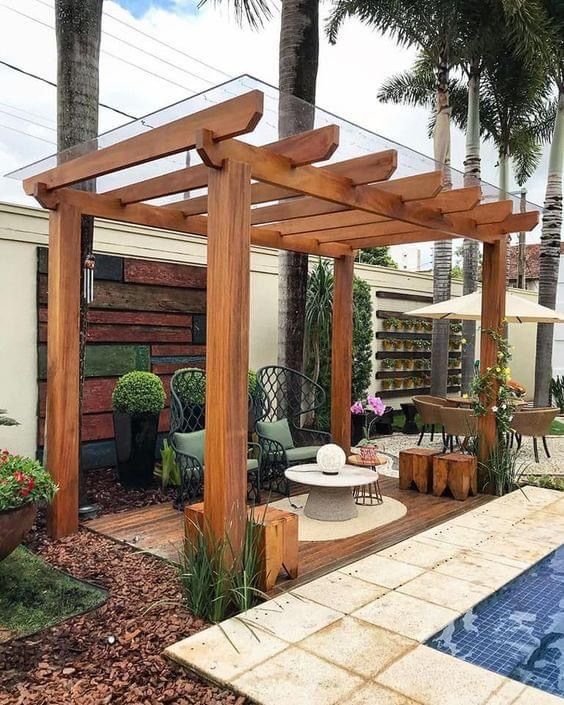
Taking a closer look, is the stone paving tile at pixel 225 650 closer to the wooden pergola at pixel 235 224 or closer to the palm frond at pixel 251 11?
the wooden pergola at pixel 235 224

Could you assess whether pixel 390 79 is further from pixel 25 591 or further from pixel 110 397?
pixel 25 591

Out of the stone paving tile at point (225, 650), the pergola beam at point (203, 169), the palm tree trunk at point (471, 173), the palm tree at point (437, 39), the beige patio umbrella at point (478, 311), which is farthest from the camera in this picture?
the palm tree trunk at point (471, 173)

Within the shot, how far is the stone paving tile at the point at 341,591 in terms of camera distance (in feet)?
10.5

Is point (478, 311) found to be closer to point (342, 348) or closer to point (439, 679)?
point (342, 348)

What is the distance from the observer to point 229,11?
7.02 m

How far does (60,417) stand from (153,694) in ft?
7.38

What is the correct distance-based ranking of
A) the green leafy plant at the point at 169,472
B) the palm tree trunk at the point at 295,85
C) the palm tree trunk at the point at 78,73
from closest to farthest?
1. the palm tree trunk at the point at 78,73
2. the green leafy plant at the point at 169,472
3. the palm tree trunk at the point at 295,85

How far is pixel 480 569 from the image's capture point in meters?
3.73

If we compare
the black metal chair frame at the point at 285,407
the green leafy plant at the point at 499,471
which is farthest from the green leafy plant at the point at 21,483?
the green leafy plant at the point at 499,471

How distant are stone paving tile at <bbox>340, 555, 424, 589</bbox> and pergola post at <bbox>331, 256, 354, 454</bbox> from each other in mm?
2720

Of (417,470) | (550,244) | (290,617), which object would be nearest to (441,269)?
(550,244)

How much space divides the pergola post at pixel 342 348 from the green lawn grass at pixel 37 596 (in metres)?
3.63

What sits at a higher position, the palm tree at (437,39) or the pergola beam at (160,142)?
the palm tree at (437,39)

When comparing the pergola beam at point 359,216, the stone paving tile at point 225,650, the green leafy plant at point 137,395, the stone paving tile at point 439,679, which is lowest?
the stone paving tile at point 225,650
